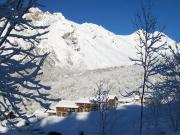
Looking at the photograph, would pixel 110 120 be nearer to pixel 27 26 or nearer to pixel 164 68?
pixel 164 68

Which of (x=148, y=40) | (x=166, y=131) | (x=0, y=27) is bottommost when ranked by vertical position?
(x=166, y=131)

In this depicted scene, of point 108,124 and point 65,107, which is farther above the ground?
point 65,107

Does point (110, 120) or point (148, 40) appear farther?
point (110, 120)

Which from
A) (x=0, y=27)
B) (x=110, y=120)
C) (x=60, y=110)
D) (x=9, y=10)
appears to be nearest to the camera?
(x=9, y=10)

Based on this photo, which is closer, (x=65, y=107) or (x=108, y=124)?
(x=108, y=124)

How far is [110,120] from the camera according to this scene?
53.8m

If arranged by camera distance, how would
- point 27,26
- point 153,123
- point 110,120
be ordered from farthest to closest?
point 110,120
point 153,123
point 27,26

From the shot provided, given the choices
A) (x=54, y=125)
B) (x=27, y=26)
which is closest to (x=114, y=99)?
(x=54, y=125)

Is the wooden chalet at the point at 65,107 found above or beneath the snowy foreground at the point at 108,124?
above

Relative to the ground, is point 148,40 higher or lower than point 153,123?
higher

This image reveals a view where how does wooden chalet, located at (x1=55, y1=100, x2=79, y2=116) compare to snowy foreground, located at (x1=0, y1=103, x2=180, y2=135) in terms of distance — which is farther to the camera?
wooden chalet, located at (x1=55, y1=100, x2=79, y2=116)

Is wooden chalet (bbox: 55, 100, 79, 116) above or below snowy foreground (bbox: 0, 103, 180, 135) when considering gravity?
above

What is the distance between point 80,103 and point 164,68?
68.6 m

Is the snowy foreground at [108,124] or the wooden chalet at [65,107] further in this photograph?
the wooden chalet at [65,107]
